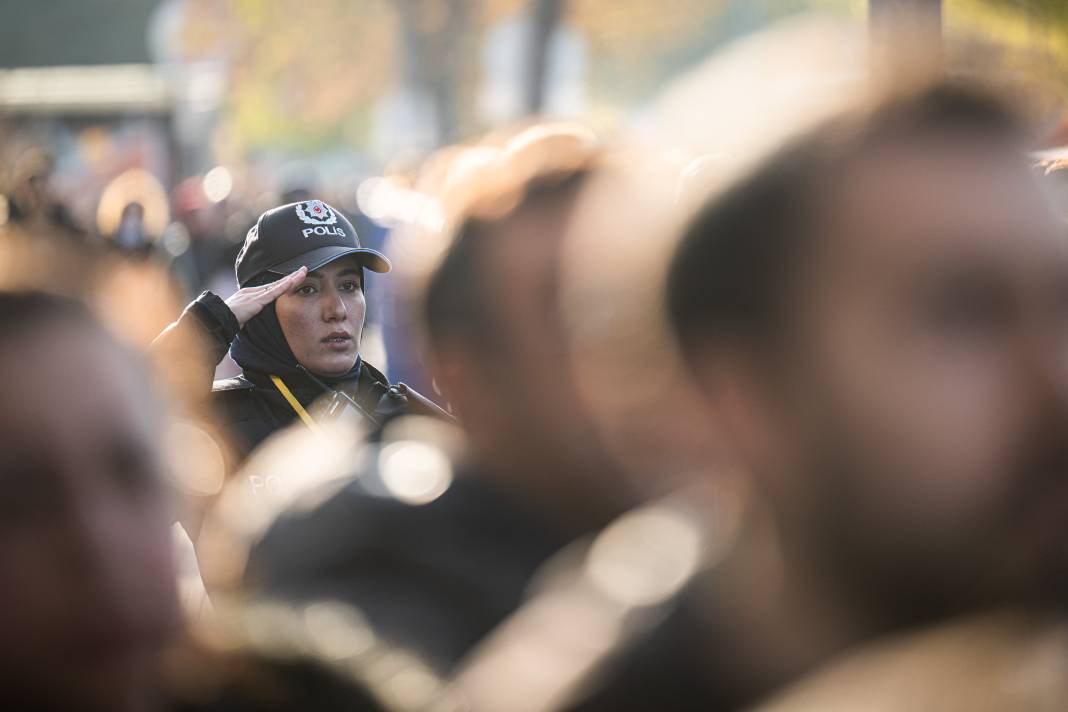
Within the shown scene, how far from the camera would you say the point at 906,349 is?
1334 mm

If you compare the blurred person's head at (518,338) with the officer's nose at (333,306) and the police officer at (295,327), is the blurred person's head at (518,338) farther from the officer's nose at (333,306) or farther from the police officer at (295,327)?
the officer's nose at (333,306)

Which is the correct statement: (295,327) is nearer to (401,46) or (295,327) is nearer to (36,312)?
(36,312)

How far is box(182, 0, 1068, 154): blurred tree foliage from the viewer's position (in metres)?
42.2

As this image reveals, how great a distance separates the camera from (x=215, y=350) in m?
4.54

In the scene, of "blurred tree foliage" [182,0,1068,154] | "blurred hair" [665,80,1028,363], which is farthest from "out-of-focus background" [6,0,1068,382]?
"blurred hair" [665,80,1028,363]

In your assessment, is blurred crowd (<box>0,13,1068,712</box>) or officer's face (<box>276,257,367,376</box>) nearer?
blurred crowd (<box>0,13,1068,712</box>)

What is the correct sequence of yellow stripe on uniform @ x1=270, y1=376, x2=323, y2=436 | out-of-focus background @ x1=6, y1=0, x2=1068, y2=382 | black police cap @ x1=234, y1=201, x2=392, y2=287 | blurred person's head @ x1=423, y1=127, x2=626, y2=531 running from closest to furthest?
blurred person's head @ x1=423, y1=127, x2=626, y2=531 → yellow stripe on uniform @ x1=270, y1=376, x2=323, y2=436 → black police cap @ x1=234, y1=201, x2=392, y2=287 → out-of-focus background @ x1=6, y1=0, x2=1068, y2=382

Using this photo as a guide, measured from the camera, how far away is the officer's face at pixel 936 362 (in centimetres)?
133

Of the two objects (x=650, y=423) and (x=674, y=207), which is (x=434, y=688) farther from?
(x=674, y=207)

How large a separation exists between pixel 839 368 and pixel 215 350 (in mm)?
3354

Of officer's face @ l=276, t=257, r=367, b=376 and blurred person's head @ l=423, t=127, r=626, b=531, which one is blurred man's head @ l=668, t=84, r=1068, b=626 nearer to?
blurred person's head @ l=423, t=127, r=626, b=531

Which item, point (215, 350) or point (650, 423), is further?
point (215, 350)

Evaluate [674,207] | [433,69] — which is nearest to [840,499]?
[674,207]

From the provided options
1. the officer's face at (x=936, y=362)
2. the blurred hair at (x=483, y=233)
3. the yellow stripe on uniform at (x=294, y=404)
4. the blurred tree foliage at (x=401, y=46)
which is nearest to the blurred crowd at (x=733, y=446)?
the officer's face at (x=936, y=362)
